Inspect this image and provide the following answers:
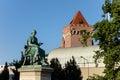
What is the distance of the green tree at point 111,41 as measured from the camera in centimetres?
3139

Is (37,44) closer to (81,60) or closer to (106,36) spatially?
(106,36)

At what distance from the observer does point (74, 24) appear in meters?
106

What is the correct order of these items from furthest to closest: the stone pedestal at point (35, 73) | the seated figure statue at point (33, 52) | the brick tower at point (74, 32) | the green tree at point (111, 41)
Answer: the brick tower at point (74, 32) < the green tree at point (111, 41) < the seated figure statue at point (33, 52) < the stone pedestal at point (35, 73)

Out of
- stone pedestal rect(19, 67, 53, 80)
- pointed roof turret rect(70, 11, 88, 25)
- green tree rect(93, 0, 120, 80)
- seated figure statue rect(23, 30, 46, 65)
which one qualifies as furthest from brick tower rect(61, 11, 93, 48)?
stone pedestal rect(19, 67, 53, 80)

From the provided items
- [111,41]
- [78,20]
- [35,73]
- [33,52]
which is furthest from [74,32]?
[35,73]

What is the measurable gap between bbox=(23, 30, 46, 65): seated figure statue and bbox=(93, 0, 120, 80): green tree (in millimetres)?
5444

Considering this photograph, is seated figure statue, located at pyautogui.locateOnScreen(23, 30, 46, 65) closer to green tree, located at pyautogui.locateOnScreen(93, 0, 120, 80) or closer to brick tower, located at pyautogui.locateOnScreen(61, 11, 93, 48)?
green tree, located at pyautogui.locateOnScreen(93, 0, 120, 80)

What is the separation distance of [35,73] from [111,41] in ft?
24.3

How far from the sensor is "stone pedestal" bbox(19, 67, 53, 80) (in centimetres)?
2738

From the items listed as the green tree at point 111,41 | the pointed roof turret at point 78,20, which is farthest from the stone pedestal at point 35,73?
the pointed roof turret at point 78,20

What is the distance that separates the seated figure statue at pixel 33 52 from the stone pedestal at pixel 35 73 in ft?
2.40

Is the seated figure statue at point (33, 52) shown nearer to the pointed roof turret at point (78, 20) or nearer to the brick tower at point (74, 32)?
the brick tower at point (74, 32)

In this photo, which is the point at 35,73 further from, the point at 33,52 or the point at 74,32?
the point at 74,32

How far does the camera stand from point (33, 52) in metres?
28.6
